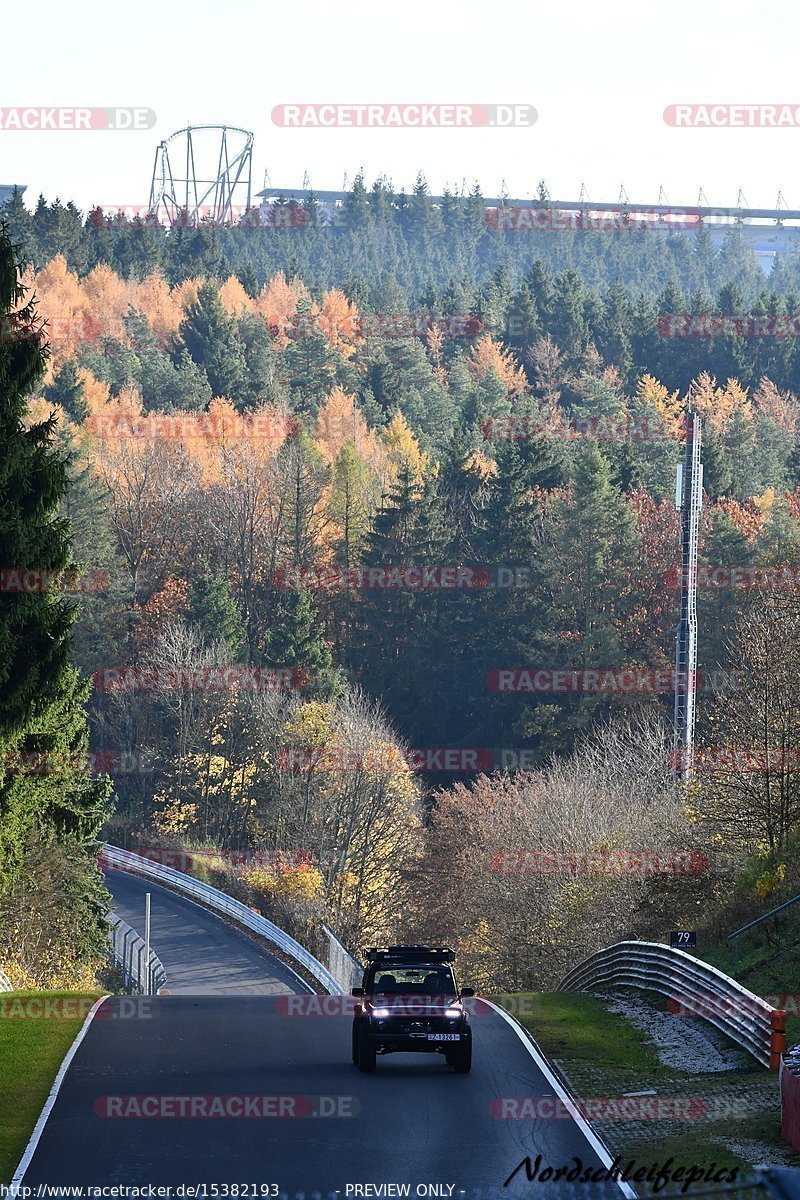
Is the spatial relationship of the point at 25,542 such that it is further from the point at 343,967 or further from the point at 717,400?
the point at 717,400

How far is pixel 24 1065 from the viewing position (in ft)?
68.2

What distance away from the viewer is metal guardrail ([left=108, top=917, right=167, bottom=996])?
48.4 meters

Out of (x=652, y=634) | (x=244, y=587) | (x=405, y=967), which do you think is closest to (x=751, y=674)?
(x=405, y=967)

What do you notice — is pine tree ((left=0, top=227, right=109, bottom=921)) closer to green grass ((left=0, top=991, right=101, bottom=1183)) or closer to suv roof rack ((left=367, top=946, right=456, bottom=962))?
green grass ((left=0, top=991, right=101, bottom=1183))

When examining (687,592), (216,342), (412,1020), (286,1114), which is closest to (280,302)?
(216,342)

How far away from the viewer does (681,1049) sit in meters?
23.0

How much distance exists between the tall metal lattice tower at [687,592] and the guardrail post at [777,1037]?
93.4 ft

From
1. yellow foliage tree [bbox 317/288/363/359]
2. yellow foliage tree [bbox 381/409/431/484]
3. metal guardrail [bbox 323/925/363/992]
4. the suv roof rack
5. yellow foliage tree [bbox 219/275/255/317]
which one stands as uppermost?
yellow foliage tree [bbox 219/275/255/317]

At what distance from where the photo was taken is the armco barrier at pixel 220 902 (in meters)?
50.0

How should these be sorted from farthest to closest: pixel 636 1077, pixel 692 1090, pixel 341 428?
pixel 341 428
pixel 636 1077
pixel 692 1090

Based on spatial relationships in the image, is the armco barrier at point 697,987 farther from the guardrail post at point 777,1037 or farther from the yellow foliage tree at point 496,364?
the yellow foliage tree at point 496,364

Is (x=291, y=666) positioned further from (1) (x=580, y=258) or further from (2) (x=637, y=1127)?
(1) (x=580, y=258)

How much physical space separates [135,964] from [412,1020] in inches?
→ 1233

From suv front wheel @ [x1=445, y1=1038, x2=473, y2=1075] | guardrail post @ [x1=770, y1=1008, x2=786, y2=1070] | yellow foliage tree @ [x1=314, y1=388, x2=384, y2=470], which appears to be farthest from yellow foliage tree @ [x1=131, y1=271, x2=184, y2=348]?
guardrail post @ [x1=770, y1=1008, x2=786, y2=1070]
